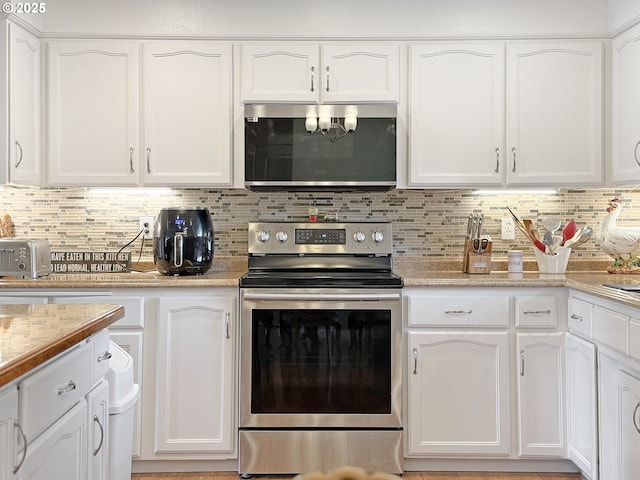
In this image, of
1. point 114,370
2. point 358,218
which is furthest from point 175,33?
point 114,370

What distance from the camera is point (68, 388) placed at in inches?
51.1

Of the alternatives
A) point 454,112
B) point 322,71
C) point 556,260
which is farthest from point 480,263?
point 322,71

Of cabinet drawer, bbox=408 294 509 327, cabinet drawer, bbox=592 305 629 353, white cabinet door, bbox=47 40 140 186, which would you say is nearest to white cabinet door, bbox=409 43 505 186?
cabinet drawer, bbox=408 294 509 327

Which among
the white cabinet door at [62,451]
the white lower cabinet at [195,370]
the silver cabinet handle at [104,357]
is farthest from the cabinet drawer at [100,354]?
the white lower cabinet at [195,370]

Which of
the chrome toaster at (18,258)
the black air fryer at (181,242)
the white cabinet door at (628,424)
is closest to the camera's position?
the white cabinet door at (628,424)

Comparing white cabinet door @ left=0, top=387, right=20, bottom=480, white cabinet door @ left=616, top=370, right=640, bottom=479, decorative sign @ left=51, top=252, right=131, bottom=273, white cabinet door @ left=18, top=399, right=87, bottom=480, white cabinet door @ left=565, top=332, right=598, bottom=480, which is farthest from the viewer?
decorative sign @ left=51, top=252, right=131, bottom=273

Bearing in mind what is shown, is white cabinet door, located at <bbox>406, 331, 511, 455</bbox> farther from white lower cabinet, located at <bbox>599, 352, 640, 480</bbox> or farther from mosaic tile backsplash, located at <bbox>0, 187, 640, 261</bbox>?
mosaic tile backsplash, located at <bbox>0, 187, 640, 261</bbox>

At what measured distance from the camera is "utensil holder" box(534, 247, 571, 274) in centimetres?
292

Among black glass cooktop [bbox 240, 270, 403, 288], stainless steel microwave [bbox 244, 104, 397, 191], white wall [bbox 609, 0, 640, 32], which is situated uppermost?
white wall [bbox 609, 0, 640, 32]

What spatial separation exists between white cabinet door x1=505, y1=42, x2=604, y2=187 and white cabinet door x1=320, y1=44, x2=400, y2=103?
1.87 feet

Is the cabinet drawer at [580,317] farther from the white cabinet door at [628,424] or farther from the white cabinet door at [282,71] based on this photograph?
the white cabinet door at [282,71]

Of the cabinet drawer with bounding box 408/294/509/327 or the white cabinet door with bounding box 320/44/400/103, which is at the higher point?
the white cabinet door with bounding box 320/44/400/103

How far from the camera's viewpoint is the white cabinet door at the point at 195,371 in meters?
2.58

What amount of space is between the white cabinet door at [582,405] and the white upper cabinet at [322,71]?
1.39 meters
